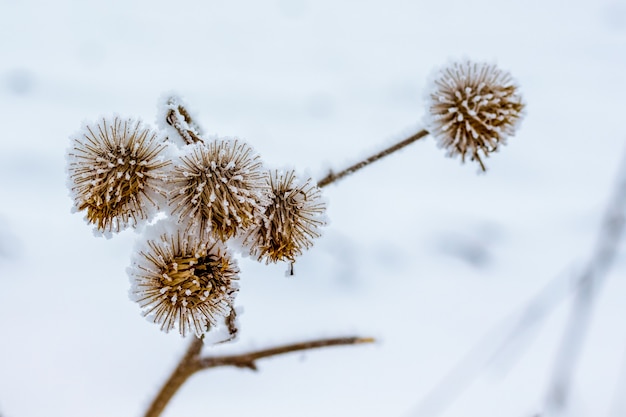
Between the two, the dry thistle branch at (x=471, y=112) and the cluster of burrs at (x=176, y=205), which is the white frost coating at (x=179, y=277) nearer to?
the cluster of burrs at (x=176, y=205)

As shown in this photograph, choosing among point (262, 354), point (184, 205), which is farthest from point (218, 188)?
point (262, 354)

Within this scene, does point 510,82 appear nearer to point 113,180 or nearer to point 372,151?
point 372,151

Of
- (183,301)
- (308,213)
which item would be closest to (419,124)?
(308,213)

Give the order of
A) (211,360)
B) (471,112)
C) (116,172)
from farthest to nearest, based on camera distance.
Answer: (211,360) → (471,112) → (116,172)

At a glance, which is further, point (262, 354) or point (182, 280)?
point (262, 354)

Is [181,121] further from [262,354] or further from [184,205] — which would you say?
[262,354]

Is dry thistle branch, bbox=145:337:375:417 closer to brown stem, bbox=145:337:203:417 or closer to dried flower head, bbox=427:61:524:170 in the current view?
brown stem, bbox=145:337:203:417

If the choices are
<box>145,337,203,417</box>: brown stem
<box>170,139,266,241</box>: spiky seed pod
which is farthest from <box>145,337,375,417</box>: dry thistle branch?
<box>170,139,266,241</box>: spiky seed pod
